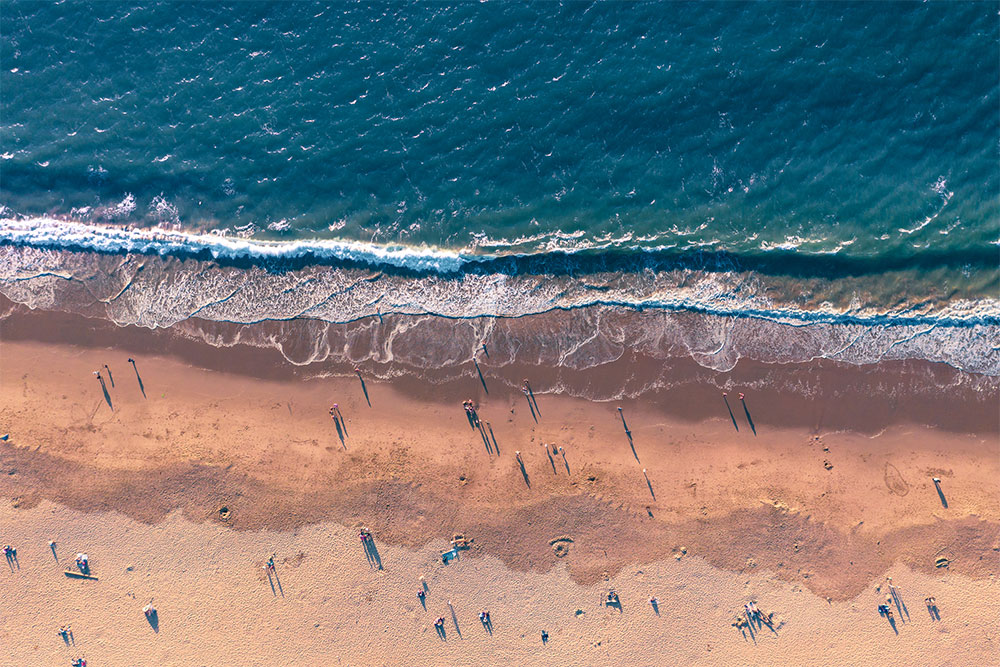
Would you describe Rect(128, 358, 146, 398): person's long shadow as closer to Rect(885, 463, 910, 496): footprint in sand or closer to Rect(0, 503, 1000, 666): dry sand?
Rect(0, 503, 1000, 666): dry sand

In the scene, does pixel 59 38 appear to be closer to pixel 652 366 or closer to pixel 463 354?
pixel 463 354

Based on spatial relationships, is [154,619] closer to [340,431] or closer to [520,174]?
[340,431]

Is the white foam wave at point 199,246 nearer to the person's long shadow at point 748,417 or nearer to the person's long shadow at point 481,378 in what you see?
the person's long shadow at point 481,378

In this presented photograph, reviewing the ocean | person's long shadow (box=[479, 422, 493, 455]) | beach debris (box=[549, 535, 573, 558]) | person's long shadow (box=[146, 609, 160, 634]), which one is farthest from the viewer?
the ocean

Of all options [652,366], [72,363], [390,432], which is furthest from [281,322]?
[652,366]

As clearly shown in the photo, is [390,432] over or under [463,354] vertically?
under

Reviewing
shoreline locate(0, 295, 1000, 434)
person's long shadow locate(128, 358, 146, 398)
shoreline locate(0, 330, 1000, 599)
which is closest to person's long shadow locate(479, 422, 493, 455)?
shoreline locate(0, 330, 1000, 599)
